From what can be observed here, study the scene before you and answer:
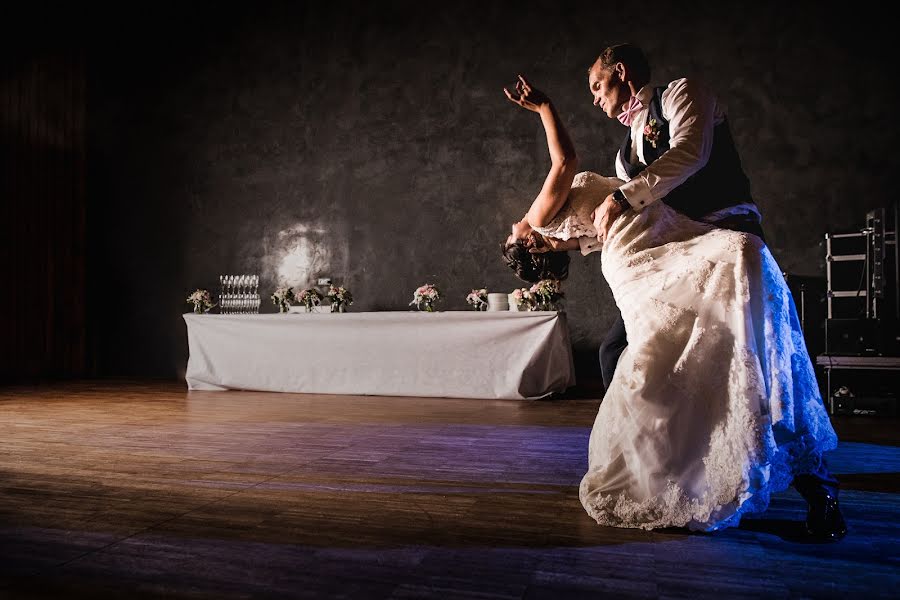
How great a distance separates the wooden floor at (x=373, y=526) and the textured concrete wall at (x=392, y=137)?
3.35m

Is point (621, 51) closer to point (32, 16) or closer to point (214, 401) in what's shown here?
point (214, 401)

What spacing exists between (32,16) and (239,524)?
772 centimetres

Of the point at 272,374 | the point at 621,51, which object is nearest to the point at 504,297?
the point at 272,374

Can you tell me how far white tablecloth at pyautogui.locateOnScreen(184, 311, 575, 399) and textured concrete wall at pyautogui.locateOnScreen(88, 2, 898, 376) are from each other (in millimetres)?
1459

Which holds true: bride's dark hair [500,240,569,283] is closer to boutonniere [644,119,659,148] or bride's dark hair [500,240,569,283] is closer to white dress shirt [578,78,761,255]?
white dress shirt [578,78,761,255]

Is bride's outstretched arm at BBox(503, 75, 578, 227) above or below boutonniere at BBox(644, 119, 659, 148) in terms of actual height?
below

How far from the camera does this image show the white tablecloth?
5.14 meters

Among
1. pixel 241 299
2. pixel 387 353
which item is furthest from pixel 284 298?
pixel 387 353

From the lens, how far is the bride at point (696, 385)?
1.70 meters

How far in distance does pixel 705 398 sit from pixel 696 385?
0.14 feet

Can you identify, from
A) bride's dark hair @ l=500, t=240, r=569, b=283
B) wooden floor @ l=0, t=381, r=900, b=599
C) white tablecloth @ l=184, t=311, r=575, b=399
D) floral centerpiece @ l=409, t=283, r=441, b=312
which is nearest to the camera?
wooden floor @ l=0, t=381, r=900, b=599

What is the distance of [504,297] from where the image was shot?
18.9 ft

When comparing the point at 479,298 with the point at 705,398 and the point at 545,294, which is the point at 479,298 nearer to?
the point at 545,294

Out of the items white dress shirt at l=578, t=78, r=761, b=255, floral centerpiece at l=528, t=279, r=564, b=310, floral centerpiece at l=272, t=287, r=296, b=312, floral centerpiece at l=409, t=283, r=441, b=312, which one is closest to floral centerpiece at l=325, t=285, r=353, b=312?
floral centerpiece at l=272, t=287, r=296, b=312
